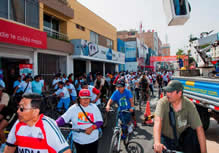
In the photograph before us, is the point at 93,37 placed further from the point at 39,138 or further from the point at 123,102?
the point at 39,138

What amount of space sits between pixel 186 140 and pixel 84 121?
1599mm

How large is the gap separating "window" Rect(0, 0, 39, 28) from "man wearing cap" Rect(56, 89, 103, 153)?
9.14 metres

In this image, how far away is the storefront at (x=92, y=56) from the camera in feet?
46.4

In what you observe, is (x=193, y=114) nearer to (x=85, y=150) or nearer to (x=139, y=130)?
(x=85, y=150)

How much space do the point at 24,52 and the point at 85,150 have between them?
9.25 m

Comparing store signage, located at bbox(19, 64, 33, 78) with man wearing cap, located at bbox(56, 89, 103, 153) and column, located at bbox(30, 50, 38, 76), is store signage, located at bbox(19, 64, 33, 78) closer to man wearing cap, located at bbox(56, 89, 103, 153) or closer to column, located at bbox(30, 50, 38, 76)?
column, located at bbox(30, 50, 38, 76)

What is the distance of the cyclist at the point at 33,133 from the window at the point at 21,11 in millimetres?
9614

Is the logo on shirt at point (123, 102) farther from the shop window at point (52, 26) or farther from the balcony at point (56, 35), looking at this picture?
the balcony at point (56, 35)

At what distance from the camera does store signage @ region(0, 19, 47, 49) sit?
7.91m

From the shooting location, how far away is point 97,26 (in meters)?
20.0

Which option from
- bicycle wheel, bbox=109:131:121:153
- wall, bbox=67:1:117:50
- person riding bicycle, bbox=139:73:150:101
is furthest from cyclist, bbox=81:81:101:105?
wall, bbox=67:1:117:50

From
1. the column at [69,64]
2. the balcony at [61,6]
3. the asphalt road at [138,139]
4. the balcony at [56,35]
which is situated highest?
the balcony at [61,6]

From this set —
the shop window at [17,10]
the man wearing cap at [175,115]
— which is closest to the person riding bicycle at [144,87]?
the man wearing cap at [175,115]

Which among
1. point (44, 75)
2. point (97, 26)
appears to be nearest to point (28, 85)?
point (44, 75)
